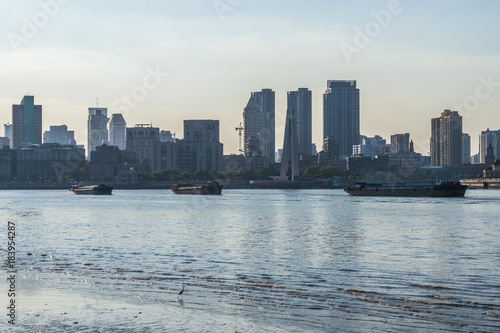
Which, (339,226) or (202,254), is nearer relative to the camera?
(202,254)

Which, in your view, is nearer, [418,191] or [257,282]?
[257,282]

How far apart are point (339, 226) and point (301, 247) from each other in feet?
74.2

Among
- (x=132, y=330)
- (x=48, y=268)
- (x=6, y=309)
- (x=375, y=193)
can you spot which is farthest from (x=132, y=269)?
(x=375, y=193)

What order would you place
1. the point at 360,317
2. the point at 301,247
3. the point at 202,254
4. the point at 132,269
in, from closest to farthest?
the point at 360,317, the point at 132,269, the point at 202,254, the point at 301,247

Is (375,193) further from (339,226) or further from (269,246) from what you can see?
(269,246)

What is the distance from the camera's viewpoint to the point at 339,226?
229 feet
